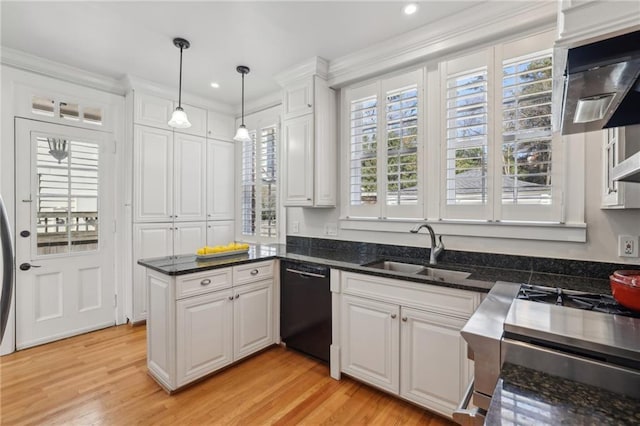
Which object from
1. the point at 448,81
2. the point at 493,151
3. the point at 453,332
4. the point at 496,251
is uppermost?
the point at 448,81

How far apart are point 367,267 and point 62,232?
3.04 metres

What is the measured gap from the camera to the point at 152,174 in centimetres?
338

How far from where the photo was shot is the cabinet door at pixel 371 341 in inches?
78.2

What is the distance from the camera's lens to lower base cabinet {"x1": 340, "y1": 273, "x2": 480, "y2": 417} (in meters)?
1.74

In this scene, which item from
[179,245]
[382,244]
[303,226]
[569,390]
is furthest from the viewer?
[179,245]

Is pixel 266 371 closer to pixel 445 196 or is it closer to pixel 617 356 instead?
pixel 445 196

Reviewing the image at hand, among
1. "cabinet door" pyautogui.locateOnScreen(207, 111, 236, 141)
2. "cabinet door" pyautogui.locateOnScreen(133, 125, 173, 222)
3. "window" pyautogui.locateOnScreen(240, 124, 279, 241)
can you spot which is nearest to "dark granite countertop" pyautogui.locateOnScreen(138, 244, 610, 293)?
"window" pyautogui.locateOnScreen(240, 124, 279, 241)

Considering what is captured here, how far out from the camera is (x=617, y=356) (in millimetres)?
799

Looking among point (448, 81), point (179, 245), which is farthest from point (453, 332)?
point (179, 245)

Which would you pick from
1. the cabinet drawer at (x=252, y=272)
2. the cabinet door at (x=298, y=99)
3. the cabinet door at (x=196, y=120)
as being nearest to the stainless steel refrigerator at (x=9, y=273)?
the cabinet drawer at (x=252, y=272)

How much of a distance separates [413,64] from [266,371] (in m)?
2.77

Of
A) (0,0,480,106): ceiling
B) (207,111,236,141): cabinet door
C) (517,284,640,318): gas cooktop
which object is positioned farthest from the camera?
(207,111,236,141): cabinet door

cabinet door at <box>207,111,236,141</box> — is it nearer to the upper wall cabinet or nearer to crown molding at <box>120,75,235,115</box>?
crown molding at <box>120,75,235,115</box>

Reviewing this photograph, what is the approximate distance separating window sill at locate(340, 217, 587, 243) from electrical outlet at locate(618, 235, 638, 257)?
160mm
